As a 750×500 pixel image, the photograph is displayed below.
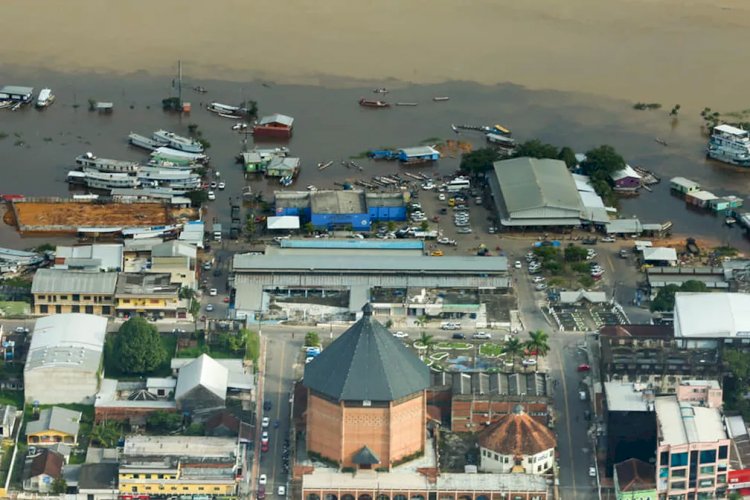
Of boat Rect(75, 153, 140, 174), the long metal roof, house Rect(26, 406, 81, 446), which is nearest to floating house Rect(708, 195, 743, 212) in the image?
the long metal roof

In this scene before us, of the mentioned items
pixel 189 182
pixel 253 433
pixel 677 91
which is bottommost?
pixel 253 433

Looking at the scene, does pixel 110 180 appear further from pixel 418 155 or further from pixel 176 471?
pixel 176 471

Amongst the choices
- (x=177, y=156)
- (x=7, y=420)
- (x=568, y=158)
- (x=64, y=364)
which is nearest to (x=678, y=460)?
(x=64, y=364)

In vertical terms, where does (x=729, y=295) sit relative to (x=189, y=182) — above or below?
below

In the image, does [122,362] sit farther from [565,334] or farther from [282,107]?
[282,107]

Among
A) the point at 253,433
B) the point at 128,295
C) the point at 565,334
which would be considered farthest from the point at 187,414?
the point at 565,334

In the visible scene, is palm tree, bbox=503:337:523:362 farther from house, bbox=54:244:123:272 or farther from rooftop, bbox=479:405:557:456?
house, bbox=54:244:123:272
